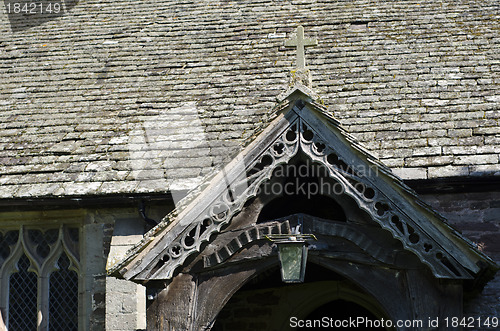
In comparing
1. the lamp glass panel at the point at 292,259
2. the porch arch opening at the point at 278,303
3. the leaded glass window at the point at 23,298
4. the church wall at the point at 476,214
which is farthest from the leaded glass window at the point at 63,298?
the church wall at the point at 476,214

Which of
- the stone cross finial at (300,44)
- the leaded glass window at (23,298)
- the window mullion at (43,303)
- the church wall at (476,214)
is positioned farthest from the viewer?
the leaded glass window at (23,298)

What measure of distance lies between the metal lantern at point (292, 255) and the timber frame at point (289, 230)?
106 mm

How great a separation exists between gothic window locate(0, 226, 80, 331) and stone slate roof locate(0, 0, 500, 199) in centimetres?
93

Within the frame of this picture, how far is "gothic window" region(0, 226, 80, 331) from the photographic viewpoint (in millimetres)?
Answer: 9922

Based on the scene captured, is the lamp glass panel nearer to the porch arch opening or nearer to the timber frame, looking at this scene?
the timber frame

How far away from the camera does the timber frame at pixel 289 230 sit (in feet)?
22.3

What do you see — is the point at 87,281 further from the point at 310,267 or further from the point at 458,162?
the point at 458,162

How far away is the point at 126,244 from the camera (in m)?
9.42

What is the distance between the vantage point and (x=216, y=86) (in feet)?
34.8

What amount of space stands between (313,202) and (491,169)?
1938 millimetres

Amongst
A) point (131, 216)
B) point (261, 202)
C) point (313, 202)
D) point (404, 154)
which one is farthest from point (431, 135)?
point (131, 216)

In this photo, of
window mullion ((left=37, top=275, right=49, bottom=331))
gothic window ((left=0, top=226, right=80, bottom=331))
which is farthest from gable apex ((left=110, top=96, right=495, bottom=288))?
window mullion ((left=37, top=275, right=49, bottom=331))

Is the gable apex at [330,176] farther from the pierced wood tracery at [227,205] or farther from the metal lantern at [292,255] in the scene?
the metal lantern at [292,255]

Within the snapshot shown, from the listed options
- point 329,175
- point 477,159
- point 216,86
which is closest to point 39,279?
point 216,86
